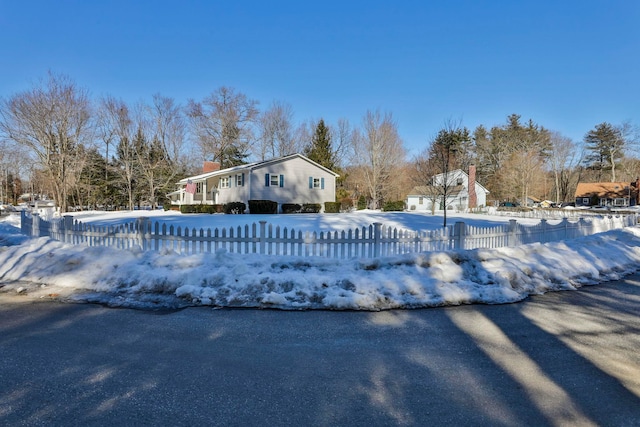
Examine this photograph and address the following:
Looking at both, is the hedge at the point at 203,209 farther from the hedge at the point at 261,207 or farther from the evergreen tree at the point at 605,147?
the evergreen tree at the point at 605,147

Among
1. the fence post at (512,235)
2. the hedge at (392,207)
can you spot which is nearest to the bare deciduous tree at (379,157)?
the hedge at (392,207)

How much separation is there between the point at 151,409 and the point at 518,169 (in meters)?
57.7

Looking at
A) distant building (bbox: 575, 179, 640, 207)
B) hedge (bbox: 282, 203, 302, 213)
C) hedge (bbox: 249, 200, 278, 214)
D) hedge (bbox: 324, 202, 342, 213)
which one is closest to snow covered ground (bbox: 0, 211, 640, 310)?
hedge (bbox: 249, 200, 278, 214)

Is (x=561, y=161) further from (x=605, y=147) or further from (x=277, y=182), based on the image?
(x=277, y=182)

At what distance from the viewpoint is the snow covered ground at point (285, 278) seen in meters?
5.80

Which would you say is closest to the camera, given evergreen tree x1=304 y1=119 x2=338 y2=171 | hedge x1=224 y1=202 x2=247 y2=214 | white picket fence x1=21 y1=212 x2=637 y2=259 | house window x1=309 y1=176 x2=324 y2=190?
white picket fence x1=21 y1=212 x2=637 y2=259

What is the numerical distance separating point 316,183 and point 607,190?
56675mm

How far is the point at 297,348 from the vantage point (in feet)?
13.3

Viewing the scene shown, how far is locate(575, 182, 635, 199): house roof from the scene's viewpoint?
198 ft

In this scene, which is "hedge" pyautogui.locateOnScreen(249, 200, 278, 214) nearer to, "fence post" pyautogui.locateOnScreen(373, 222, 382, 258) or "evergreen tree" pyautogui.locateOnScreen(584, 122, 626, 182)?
"fence post" pyautogui.locateOnScreen(373, 222, 382, 258)

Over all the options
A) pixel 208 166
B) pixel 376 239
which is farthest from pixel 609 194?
pixel 376 239

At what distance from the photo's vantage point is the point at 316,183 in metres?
34.2

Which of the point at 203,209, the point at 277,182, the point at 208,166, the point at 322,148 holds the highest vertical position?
the point at 322,148

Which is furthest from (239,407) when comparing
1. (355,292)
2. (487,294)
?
(487,294)
